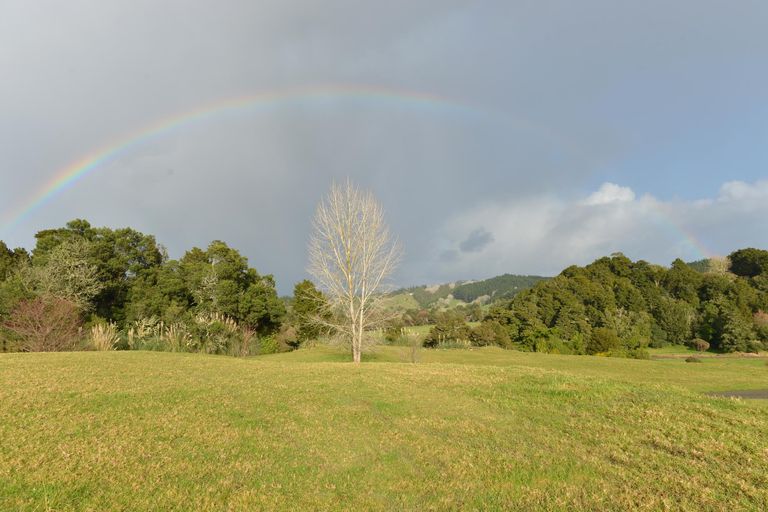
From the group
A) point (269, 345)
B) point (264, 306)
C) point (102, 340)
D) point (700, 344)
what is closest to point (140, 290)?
point (264, 306)

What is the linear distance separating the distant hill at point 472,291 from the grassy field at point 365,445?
120m

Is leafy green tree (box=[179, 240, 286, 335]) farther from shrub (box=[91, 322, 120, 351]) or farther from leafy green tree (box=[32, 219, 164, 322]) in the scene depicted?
shrub (box=[91, 322, 120, 351])

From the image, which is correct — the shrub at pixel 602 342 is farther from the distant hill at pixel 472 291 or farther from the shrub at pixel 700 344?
the distant hill at pixel 472 291

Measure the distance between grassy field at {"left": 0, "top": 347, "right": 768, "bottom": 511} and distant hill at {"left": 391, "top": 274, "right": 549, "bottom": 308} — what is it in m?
120

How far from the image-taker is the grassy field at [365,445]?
→ 4.59m

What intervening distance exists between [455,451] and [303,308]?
3839 cm

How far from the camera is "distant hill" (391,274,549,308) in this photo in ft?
452

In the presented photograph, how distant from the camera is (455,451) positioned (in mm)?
6352

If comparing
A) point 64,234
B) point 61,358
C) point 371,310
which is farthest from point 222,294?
point 61,358

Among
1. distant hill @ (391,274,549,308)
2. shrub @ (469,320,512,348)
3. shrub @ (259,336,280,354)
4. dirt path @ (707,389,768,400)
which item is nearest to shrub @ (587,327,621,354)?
shrub @ (469,320,512,348)

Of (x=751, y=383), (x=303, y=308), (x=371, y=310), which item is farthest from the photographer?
(x=303, y=308)

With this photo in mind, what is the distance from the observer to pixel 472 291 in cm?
15775

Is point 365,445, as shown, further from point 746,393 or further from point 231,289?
point 231,289

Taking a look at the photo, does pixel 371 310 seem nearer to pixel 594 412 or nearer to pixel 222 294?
pixel 594 412
